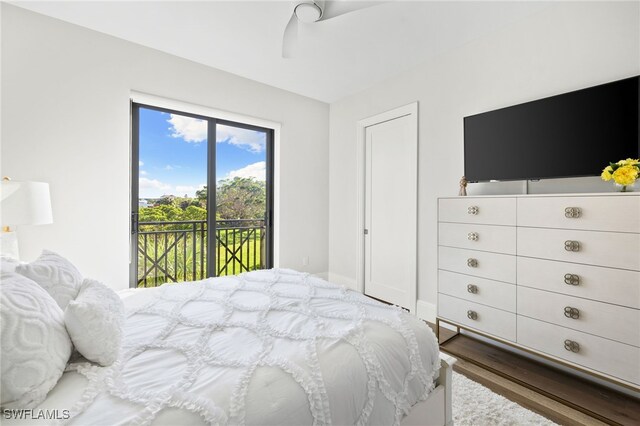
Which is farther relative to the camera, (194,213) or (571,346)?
(194,213)

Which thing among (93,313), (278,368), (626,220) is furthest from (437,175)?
(93,313)

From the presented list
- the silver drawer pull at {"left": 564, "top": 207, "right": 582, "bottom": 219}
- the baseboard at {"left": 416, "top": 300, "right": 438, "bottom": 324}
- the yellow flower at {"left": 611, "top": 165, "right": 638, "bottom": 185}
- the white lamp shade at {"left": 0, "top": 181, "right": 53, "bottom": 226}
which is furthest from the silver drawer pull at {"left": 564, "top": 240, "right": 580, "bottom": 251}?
the white lamp shade at {"left": 0, "top": 181, "right": 53, "bottom": 226}

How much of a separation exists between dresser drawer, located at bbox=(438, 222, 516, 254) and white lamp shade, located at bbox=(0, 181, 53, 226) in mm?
2956

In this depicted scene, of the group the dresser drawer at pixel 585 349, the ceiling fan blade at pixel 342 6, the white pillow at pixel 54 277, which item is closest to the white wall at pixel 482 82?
the dresser drawer at pixel 585 349

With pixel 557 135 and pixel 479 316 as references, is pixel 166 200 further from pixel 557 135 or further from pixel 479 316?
pixel 557 135

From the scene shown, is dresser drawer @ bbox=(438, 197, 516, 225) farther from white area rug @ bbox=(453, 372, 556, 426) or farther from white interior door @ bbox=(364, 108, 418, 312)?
white area rug @ bbox=(453, 372, 556, 426)

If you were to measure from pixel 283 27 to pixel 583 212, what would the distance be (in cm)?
263

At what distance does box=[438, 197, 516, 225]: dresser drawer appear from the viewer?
6.77 ft

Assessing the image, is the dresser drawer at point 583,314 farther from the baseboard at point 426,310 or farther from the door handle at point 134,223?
the door handle at point 134,223

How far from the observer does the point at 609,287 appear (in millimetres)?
1615

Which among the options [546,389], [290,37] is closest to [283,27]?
[290,37]

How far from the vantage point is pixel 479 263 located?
2.21m

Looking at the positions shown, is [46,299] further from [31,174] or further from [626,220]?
[626,220]

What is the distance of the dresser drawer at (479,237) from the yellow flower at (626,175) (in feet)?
1.97
